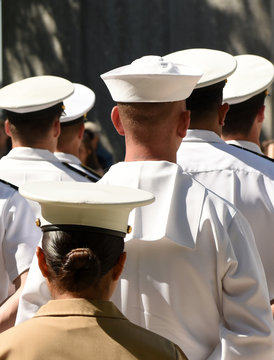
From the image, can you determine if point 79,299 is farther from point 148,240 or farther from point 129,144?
point 129,144

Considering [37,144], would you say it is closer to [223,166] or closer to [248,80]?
[248,80]

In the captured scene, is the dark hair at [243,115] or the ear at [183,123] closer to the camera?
the ear at [183,123]

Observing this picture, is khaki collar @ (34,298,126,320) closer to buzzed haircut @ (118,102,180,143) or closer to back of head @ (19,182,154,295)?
back of head @ (19,182,154,295)

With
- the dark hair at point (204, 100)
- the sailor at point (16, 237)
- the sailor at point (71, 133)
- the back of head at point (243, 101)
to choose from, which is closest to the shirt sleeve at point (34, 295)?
the sailor at point (16, 237)

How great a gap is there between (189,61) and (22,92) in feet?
3.20

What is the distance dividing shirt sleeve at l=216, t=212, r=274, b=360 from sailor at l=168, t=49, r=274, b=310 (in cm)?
82

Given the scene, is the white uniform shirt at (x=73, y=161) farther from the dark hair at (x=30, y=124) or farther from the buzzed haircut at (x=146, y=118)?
the buzzed haircut at (x=146, y=118)

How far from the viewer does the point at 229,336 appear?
3.05 meters

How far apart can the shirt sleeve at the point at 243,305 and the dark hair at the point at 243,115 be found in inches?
64.7

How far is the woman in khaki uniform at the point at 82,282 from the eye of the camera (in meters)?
2.50

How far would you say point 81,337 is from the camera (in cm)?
252

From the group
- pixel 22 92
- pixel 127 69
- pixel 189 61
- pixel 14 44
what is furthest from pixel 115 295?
pixel 14 44

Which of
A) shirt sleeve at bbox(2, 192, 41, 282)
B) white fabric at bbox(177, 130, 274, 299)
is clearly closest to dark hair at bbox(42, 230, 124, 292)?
white fabric at bbox(177, 130, 274, 299)

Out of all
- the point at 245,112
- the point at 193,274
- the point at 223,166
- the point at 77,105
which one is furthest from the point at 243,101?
the point at 193,274
